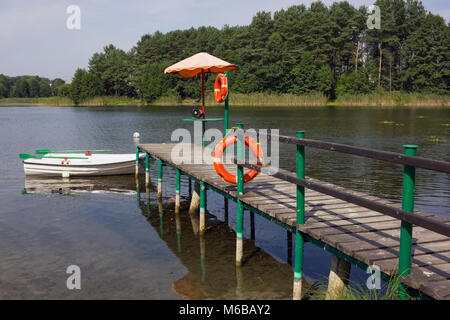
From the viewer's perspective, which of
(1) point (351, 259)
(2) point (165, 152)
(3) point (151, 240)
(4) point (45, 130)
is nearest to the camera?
(1) point (351, 259)

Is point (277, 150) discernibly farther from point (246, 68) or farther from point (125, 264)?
point (246, 68)

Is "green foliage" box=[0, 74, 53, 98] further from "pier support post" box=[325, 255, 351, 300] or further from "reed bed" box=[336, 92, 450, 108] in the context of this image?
"pier support post" box=[325, 255, 351, 300]

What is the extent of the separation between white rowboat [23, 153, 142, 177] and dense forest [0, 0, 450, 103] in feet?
178

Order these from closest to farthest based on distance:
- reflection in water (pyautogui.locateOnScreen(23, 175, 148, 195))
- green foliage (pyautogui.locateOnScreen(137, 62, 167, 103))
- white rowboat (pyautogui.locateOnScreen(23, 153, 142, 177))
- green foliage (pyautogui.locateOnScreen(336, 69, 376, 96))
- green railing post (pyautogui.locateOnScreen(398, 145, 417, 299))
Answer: green railing post (pyautogui.locateOnScreen(398, 145, 417, 299)) → reflection in water (pyautogui.locateOnScreen(23, 175, 148, 195)) → white rowboat (pyautogui.locateOnScreen(23, 153, 142, 177)) → green foliage (pyautogui.locateOnScreen(336, 69, 376, 96)) → green foliage (pyautogui.locateOnScreen(137, 62, 167, 103))

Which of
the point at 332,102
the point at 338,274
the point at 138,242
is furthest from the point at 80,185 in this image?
the point at 332,102

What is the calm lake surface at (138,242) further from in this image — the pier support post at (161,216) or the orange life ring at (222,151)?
the orange life ring at (222,151)

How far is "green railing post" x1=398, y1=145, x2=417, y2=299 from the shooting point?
139 inches

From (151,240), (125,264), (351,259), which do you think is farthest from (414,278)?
(151,240)

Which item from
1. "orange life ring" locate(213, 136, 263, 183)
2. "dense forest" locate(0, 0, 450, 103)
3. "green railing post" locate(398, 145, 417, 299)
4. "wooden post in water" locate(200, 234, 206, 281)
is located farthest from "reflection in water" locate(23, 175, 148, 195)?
"dense forest" locate(0, 0, 450, 103)

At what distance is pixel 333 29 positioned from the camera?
6906 centimetres

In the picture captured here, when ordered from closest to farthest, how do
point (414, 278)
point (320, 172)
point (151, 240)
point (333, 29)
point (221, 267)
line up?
point (414, 278)
point (221, 267)
point (151, 240)
point (320, 172)
point (333, 29)

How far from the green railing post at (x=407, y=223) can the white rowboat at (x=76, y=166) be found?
1191cm

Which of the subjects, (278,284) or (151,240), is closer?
(278,284)

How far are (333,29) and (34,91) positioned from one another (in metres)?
130
